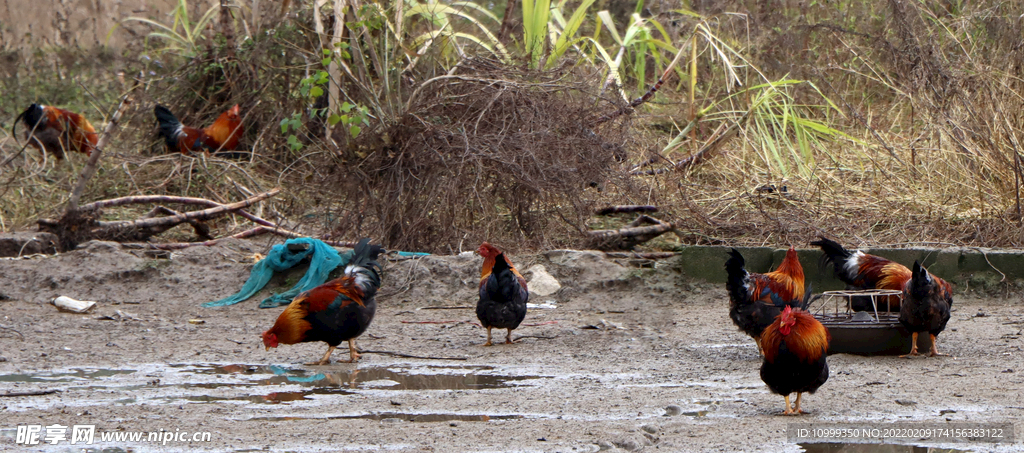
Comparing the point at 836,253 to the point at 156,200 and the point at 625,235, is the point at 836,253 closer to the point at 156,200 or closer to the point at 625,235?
the point at 625,235

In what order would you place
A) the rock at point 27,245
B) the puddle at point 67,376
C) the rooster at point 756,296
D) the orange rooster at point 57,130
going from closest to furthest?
the puddle at point 67,376, the rooster at point 756,296, the rock at point 27,245, the orange rooster at point 57,130

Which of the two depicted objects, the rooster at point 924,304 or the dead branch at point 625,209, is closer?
the rooster at point 924,304

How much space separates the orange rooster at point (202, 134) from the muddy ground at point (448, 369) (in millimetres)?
2321

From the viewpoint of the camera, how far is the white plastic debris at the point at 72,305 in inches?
282

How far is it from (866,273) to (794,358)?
2.62 m

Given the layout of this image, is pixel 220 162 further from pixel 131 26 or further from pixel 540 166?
pixel 131 26

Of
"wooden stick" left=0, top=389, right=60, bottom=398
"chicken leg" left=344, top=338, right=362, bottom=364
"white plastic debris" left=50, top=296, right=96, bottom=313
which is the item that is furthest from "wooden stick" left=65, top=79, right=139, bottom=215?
"wooden stick" left=0, top=389, right=60, bottom=398

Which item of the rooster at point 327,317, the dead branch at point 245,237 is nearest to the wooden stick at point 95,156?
the dead branch at point 245,237

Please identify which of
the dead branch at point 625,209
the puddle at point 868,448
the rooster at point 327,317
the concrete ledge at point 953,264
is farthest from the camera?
the dead branch at point 625,209

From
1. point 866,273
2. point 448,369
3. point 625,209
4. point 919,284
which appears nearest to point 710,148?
point 625,209

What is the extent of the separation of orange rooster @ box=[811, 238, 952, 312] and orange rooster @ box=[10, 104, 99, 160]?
8.54 m

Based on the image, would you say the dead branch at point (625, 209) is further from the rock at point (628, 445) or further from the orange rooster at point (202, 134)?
the rock at point (628, 445)

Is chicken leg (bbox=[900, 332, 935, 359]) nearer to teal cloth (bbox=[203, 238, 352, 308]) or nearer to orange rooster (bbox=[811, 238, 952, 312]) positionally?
orange rooster (bbox=[811, 238, 952, 312])

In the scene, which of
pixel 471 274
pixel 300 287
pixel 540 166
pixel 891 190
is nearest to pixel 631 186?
pixel 540 166
